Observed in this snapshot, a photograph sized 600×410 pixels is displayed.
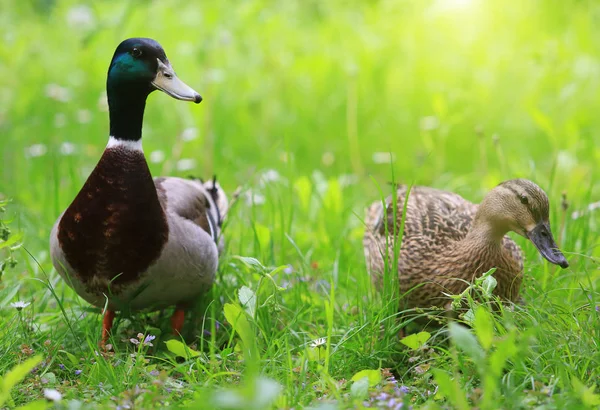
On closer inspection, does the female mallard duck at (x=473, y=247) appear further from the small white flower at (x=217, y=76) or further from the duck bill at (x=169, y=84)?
the small white flower at (x=217, y=76)

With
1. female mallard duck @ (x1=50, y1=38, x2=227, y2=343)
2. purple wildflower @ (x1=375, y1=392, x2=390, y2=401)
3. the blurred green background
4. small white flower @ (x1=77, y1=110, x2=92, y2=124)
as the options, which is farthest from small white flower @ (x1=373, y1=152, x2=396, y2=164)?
purple wildflower @ (x1=375, y1=392, x2=390, y2=401)

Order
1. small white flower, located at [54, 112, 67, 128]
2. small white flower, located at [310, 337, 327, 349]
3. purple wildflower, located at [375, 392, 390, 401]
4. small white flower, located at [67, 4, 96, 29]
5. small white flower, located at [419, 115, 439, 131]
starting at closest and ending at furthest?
purple wildflower, located at [375, 392, 390, 401] → small white flower, located at [310, 337, 327, 349] → small white flower, located at [419, 115, 439, 131] → small white flower, located at [54, 112, 67, 128] → small white flower, located at [67, 4, 96, 29]

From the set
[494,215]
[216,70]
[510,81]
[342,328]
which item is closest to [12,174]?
[216,70]

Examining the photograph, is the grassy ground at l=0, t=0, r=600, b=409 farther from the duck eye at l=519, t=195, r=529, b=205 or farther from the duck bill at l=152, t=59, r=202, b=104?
the duck bill at l=152, t=59, r=202, b=104

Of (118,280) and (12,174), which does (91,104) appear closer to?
(12,174)

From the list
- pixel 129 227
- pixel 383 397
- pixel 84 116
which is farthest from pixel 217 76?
pixel 383 397

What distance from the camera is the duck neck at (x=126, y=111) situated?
329cm

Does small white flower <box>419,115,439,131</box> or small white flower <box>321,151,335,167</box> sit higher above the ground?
small white flower <box>419,115,439,131</box>

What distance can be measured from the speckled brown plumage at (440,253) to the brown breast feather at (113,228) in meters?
0.94

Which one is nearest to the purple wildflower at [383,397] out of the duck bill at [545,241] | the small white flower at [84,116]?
the duck bill at [545,241]

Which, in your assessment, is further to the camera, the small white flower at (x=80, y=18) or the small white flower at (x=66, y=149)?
the small white flower at (x=80, y=18)

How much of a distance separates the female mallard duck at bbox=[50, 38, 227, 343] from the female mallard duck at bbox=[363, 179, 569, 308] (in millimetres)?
862

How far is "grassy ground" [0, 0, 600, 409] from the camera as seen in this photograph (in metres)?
2.68

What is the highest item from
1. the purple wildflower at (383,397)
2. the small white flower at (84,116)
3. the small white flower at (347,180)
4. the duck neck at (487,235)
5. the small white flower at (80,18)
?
the small white flower at (80,18)
